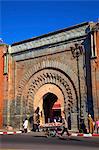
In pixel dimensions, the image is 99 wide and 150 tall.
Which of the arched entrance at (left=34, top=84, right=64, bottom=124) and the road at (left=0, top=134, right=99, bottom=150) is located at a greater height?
the arched entrance at (left=34, top=84, right=64, bottom=124)

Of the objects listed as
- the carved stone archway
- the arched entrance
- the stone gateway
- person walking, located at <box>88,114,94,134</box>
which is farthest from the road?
the arched entrance

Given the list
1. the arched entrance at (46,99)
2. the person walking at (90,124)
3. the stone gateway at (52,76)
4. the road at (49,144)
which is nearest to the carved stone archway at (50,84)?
the stone gateway at (52,76)

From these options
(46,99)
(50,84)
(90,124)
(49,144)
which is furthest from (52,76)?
(49,144)

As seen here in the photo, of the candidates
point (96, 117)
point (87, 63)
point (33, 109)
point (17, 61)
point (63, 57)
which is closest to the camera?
point (96, 117)

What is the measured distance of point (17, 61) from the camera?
1928 centimetres

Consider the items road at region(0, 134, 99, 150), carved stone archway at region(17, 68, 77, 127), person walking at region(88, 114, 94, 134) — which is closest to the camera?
road at region(0, 134, 99, 150)

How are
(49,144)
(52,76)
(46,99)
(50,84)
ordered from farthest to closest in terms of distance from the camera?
(46,99) → (50,84) → (52,76) → (49,144)

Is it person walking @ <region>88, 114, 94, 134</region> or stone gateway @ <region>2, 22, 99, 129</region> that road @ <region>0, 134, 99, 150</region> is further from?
stone gateway @ <region>2, 22, 99, 129</region>

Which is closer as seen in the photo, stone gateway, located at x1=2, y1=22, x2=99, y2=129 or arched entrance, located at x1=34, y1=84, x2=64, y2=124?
stone gateway, located at x1=2, y1=22, x2=99, y2=129

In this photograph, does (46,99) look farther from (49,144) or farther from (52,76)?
(49,144)

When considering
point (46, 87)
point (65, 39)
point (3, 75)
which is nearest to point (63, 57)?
point (65, 39)

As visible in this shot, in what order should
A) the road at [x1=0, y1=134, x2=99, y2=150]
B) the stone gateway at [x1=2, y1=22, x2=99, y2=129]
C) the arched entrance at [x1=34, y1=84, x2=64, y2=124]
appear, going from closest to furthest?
the road at [x1=0, y1=134, x2=99, y2=150]
the stone gateway at [x1=2, y1=22, x2=99, y2=129]
the arched entrance at [x1=34, y1=84, x2=64, y2=124]

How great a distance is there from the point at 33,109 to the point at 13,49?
466cm

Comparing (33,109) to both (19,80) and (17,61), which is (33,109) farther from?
(17,61)
